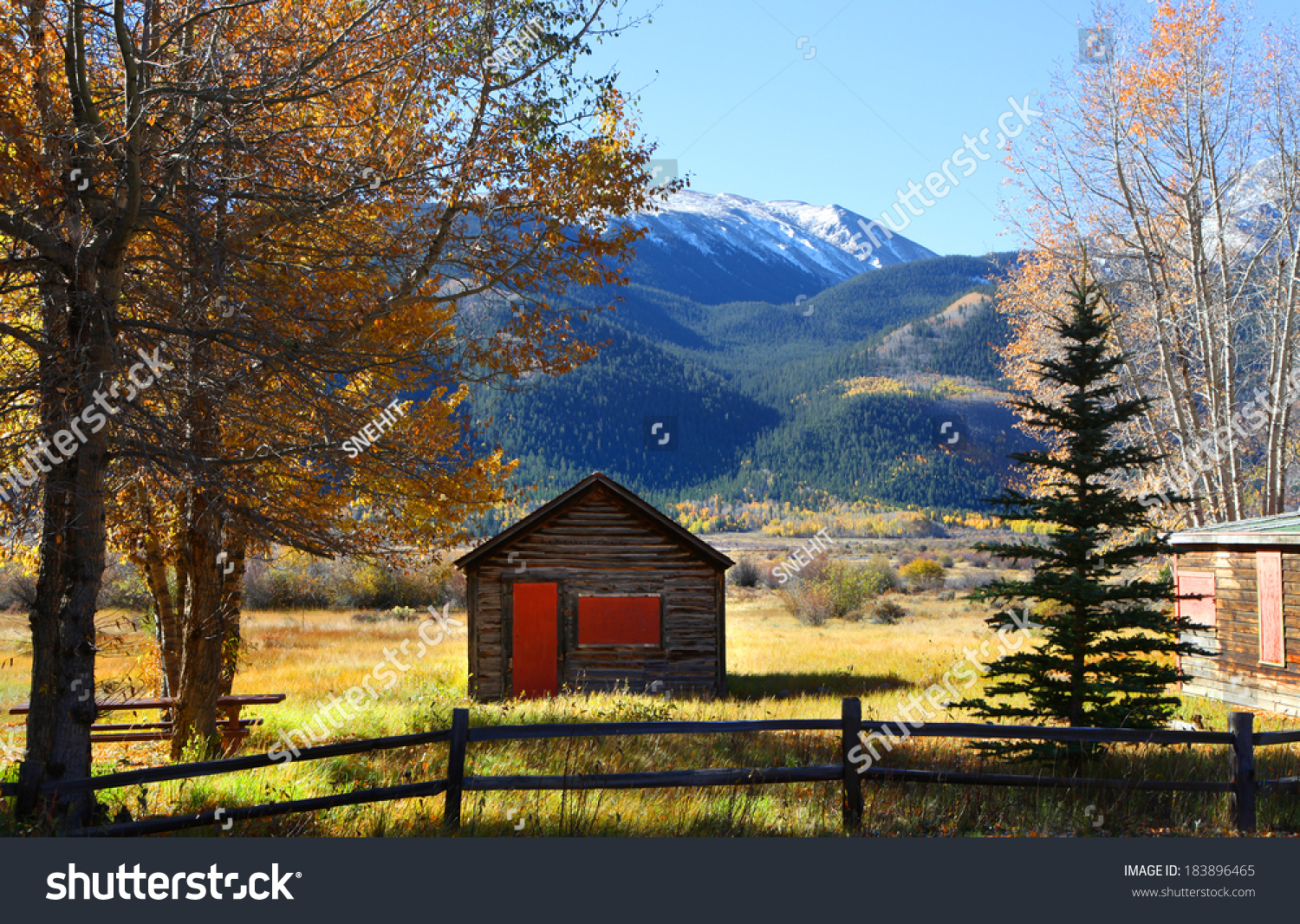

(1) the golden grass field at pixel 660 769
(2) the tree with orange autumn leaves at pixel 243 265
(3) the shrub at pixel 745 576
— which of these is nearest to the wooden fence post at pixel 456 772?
(1) the golden grass field at pixel 660 769

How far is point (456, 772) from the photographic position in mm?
7062

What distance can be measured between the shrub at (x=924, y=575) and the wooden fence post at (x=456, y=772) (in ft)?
194

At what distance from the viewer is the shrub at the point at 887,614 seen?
1762 inches

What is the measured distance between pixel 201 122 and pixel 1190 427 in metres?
24.1

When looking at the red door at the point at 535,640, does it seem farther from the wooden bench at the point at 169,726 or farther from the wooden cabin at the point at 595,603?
the wooden bench at the point at 169,726

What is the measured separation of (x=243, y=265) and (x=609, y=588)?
12.9 meters

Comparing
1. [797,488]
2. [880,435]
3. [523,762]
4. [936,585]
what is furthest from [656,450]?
[523,762]

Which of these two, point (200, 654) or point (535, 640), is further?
point (535, 640)

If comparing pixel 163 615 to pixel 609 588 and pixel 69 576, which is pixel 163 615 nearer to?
pixel 609 588

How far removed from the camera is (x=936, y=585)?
206 ft

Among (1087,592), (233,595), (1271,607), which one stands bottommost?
(1271,607)

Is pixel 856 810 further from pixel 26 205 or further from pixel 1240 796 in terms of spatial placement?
pixel 26 205

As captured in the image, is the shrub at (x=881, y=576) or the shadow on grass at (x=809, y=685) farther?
the shrub at (x=881, y=576)

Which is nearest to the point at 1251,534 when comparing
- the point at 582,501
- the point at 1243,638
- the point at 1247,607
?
the point at 1247,607
